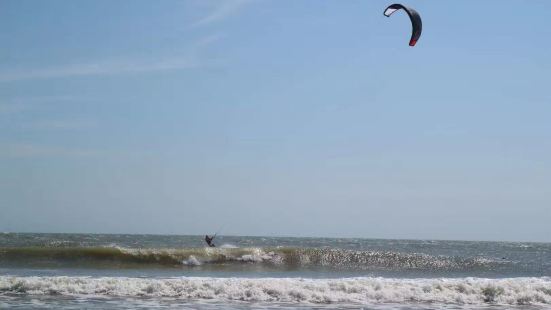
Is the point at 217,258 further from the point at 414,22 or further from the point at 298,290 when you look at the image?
the point at 414,22

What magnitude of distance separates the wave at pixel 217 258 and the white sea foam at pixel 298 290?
773cm

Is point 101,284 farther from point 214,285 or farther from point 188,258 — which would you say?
point 188,258

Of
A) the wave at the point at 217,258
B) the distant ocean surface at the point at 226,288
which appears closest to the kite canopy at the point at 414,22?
the distant ocean surface at the point at 226,288

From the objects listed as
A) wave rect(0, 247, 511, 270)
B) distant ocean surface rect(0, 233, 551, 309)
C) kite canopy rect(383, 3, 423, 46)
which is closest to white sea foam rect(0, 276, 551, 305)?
distant ocean surface rect(0, 233, 551, 309)

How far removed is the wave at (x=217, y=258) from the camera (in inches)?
925

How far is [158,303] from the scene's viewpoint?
1330cm

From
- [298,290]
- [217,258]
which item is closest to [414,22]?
[298,290]

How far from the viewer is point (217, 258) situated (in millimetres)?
24969

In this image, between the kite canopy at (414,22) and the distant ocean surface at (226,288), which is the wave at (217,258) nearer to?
the distant ocean surface at (226,288)

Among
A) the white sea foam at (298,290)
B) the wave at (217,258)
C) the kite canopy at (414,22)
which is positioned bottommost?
the white sea foam at (298,290)

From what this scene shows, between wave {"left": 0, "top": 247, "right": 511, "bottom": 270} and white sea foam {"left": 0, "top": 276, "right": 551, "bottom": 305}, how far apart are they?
7728 mm

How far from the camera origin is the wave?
23.5 m

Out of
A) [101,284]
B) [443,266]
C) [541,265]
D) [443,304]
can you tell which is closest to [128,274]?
[101,284]

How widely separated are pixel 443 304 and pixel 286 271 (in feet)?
28.0
